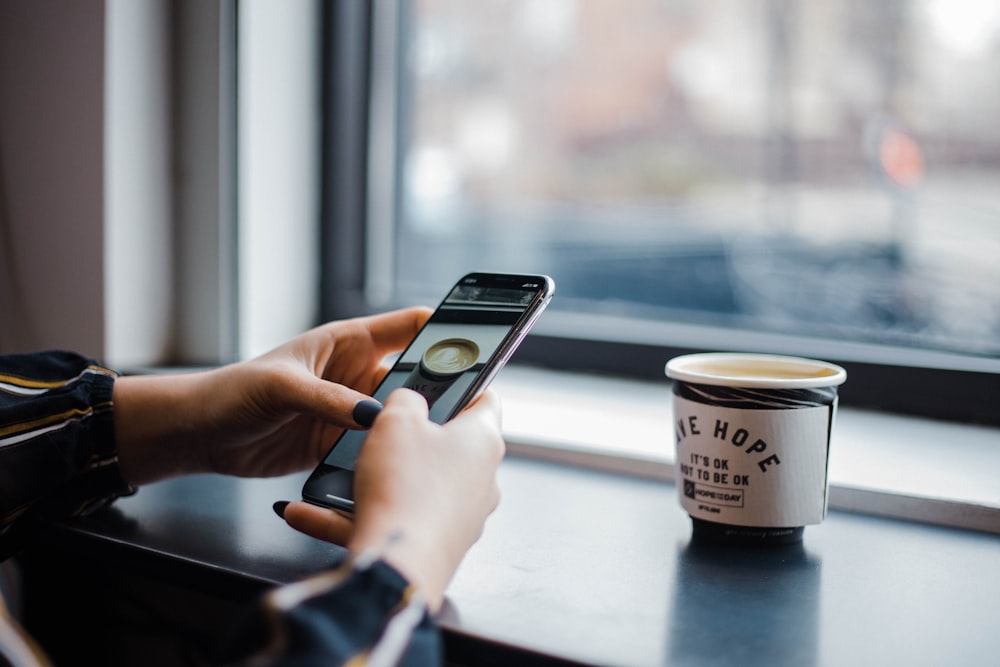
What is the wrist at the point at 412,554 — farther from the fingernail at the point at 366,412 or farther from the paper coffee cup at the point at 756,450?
the paper coffee cup at the point at 756,450

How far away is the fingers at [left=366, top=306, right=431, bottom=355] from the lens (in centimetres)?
66

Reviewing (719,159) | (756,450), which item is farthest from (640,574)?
(719,159)

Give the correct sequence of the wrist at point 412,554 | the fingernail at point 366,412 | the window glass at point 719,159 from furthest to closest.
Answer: the window glass at point 719,159 < the fingernail at point 366,412 < the wrist at point 412,554

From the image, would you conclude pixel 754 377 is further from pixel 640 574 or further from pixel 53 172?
pixel 53 172

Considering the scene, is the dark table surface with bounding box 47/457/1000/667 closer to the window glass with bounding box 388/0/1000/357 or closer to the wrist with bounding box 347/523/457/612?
the wrist with bounding box 347/523/457/612

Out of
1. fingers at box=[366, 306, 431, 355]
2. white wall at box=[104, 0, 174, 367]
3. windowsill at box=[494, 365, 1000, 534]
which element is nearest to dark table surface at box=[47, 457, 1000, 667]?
windowsill at box=[494, 365, 1000, 534]

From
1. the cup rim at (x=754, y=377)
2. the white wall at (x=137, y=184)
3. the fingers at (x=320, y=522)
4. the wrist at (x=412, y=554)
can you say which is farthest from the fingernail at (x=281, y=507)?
the white wall at (x=137, y=184)

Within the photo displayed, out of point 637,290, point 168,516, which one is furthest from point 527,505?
point 637,290

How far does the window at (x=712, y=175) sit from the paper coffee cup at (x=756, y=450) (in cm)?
33

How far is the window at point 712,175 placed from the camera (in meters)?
0.98

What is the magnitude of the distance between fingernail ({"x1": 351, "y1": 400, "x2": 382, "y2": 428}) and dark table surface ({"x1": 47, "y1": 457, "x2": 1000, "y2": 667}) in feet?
0.30

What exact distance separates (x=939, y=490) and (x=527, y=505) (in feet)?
0.95

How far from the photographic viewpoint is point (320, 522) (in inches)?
20.0

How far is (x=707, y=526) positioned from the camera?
58cm
